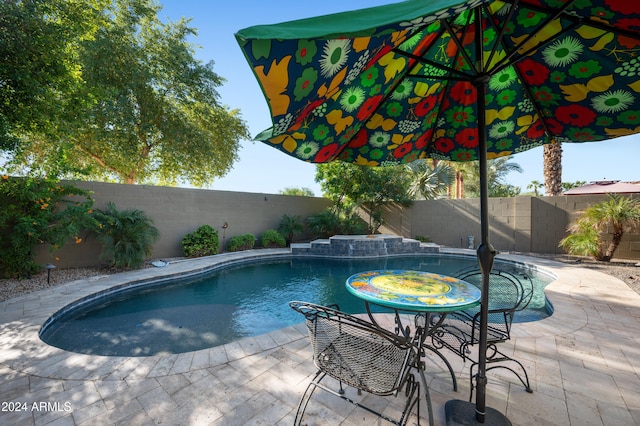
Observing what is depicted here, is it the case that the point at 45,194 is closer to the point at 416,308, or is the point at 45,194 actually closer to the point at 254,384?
the point at 254,384

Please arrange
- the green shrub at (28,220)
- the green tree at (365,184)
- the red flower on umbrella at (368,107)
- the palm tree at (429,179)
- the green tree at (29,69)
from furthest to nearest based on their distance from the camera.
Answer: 1. the palm tree at (429,179)
2. the green tree at (365,184)
3. the green shrub at (28,220)
4. the green tree at (29,69)
5. the red flower on umbrella at (368,107)

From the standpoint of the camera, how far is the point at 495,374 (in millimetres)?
2566

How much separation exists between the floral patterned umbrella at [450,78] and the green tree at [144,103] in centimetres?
1072

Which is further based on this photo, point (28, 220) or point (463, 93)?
point (28, 220)

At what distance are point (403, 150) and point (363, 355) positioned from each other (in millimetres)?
2180

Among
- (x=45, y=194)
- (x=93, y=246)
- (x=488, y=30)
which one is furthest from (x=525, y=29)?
(x=93, y=246)

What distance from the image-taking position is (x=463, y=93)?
2789mm

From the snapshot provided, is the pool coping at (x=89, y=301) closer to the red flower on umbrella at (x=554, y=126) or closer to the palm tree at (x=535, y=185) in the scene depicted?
the red flower on umbrella at (x=554, y=126)

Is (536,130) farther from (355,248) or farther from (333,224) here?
(333,224)

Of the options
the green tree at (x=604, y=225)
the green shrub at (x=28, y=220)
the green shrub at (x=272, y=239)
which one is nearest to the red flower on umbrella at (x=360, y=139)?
the green shrub at (x=28, y=220)

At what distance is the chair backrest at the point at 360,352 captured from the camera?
1643mm

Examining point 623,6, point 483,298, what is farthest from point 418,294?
point 623,6

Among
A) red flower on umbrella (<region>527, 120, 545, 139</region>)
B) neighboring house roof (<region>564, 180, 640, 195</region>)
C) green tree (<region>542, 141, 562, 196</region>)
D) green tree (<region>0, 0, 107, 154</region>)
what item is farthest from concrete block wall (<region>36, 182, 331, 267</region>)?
neighboring house roof (<region>564, 180, 640, 195</region>)

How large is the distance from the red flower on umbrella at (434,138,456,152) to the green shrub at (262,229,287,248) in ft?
29.0
